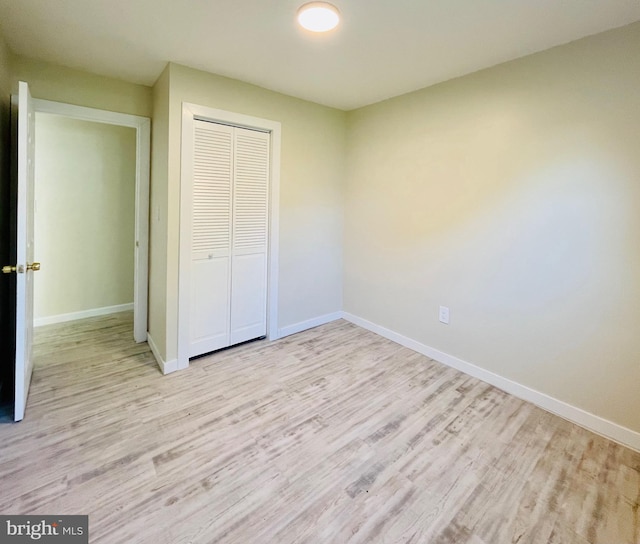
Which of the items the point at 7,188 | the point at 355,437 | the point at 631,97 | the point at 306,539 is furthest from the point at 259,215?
the point at 631,97

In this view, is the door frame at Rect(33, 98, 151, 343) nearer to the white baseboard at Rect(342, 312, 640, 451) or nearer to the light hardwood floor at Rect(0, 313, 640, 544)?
the light hardwood floor at Rect(0, 313, 640, 544)

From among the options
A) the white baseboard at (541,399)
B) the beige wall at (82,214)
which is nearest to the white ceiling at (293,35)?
the beige wall at (82,214)

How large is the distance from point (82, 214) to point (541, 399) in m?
4.65

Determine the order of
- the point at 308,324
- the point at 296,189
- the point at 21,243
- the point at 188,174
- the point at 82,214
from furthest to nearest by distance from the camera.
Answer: the point at 82,214
the point at 308,324
the point at 296,189
the point at 188,174
the point at 21,243

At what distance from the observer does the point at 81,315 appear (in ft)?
12.3

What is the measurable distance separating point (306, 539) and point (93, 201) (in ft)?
13.0

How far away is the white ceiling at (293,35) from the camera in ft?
5.56

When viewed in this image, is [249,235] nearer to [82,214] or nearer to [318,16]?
[318,16]

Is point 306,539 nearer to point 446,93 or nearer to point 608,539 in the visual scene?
point 608,539

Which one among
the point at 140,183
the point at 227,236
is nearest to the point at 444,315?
the point at 227,236

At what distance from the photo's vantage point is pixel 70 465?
64.4 inches

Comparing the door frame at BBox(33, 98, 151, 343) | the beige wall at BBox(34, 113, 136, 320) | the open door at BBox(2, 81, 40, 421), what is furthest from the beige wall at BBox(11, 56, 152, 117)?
the beige wall at BBox(34, 113, 136, 320)

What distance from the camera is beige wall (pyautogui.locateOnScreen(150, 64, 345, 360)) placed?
96.6 inches

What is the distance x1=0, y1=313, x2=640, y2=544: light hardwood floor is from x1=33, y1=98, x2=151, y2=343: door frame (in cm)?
57
